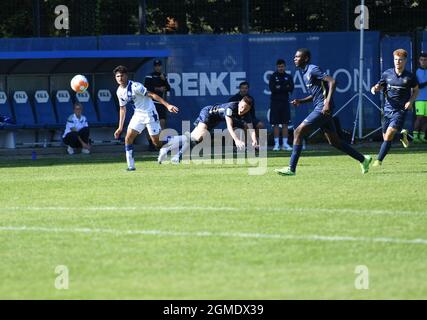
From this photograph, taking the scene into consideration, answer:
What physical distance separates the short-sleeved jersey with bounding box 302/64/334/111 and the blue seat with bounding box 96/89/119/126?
11040 millimetres

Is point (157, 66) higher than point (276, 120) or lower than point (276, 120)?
higher

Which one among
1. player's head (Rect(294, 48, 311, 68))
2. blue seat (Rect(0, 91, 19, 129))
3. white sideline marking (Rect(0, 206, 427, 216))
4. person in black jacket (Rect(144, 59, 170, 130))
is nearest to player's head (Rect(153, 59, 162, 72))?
person in black jacket (Rect(144, 59, 170, 130))

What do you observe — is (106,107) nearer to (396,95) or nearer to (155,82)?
(155,82)

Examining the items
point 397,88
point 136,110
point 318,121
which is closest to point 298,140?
point 318,121

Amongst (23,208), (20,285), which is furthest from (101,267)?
(23,208)

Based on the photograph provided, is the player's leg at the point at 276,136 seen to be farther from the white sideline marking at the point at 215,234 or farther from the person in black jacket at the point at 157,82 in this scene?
the white sideline marking at the point at 215,234

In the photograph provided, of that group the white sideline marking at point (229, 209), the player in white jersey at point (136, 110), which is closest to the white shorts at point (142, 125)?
the player in white jersey at point (136, 110)

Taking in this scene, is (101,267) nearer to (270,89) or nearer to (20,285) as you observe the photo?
(20,285)

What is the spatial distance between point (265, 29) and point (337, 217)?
723 inches

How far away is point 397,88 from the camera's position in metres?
20.0

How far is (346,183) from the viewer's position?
1686 centimetres

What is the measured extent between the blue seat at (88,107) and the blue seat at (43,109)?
0.81m

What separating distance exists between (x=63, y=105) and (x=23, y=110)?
1075 mm

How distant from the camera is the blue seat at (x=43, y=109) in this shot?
28328 millimetres
